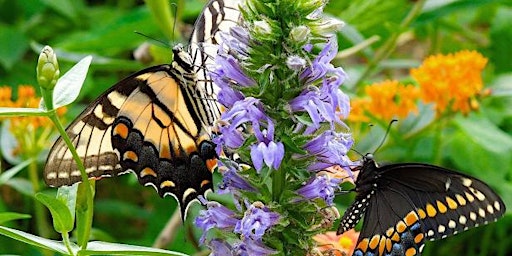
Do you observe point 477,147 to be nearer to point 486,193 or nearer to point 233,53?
point 486,193

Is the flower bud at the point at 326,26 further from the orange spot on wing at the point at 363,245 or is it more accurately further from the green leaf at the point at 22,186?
the green leaf at the point at 22,186

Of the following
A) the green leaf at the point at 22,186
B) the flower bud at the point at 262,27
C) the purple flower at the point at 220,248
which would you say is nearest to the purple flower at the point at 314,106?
the flower bud at the point at 262,27

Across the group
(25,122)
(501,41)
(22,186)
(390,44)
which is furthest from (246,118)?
(501,41)

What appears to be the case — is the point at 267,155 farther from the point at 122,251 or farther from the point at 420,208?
the point at 420,208

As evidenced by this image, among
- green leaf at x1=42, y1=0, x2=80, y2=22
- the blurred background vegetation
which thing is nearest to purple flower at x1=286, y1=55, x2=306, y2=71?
the blurred background vegetation

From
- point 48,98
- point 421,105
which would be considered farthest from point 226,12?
point 421,105
